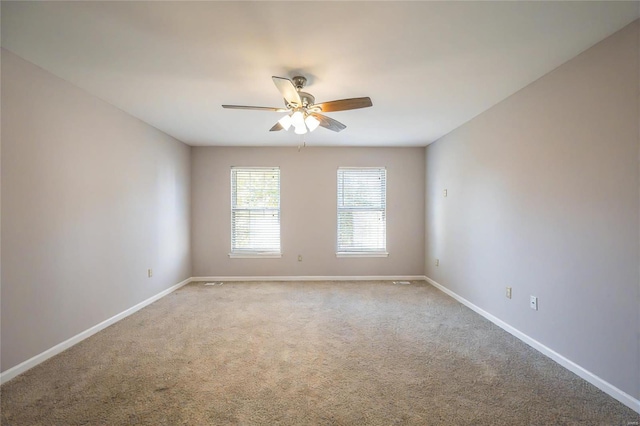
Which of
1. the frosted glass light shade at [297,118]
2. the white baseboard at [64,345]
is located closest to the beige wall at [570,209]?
the frosted glass light shade at [297,118]

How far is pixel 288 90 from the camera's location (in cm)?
219

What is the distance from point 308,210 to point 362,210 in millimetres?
1001

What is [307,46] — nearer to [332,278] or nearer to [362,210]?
[362,210]

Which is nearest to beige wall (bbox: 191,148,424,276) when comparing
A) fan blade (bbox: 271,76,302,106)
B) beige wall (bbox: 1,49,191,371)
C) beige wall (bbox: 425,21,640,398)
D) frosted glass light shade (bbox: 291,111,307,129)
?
beige wall (bbox: 1,49,191,371)

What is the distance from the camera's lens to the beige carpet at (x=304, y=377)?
5.53ft

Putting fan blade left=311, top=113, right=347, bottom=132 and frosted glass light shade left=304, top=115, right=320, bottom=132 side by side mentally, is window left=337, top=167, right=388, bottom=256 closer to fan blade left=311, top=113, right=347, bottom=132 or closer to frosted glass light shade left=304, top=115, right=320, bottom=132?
fan blade left=311, top=113, right=347, bottom=132

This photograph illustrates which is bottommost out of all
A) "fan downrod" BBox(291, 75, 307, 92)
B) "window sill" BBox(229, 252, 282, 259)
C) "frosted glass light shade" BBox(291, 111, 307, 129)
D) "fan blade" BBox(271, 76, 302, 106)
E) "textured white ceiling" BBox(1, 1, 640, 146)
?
"window sill" BBox(229, 252, 282, 259)

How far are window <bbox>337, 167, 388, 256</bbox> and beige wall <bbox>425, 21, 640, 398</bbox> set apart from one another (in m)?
1.83

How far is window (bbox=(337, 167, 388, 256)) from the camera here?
509 cm

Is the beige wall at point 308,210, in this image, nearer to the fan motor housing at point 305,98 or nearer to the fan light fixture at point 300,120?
the fan light fixture at point 300,120

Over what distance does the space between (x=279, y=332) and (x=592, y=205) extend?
2876 millimetres

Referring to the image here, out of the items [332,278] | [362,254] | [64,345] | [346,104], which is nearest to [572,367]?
[346,104]

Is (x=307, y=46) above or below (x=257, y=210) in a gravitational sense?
above

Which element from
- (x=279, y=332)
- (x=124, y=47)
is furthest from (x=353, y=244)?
(x=124, y=47)
